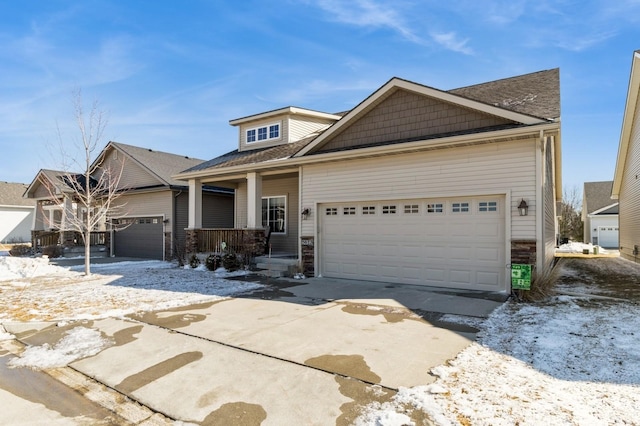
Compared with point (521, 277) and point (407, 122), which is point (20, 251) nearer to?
point (407, 122)

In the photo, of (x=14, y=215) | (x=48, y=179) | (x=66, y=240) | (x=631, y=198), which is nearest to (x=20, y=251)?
(x=66, y=240)

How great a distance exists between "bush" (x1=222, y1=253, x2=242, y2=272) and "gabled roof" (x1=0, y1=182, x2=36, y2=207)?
27983 millimetres

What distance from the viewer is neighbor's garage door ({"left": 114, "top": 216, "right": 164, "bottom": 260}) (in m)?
17.8

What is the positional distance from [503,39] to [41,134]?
16040 mm

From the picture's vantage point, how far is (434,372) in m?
4.01

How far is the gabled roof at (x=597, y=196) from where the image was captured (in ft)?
95.8

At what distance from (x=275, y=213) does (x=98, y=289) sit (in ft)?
23.8

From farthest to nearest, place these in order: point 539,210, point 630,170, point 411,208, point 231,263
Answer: point 630,170
point 231,263
point 411,208
point 539,210

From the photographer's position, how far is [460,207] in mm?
8969

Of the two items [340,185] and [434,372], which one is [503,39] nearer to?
[340,185]

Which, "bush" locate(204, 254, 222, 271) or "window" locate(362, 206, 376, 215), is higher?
"window" locate(362, 206, 376, 215)

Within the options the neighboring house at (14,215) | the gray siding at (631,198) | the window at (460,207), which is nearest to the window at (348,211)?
the window at (460,207)

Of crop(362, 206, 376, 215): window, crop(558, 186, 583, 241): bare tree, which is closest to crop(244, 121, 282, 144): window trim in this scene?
crop(362, 206, 376, 215): window

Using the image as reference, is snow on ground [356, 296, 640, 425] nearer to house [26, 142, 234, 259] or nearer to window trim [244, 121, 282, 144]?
window trim [244, 121, 282, 144]
